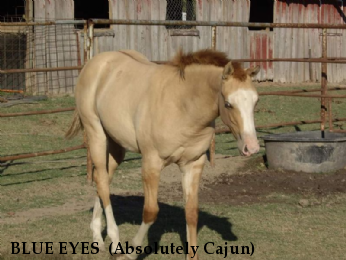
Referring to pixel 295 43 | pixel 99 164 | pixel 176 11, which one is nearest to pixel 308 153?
pixel 99 164

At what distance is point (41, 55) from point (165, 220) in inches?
415

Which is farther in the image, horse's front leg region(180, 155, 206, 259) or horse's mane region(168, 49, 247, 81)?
horse's front leg region(180, 155, 206, 259)

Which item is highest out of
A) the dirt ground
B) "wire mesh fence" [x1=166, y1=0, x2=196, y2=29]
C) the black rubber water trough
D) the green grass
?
"wire mesh fence" [x1=166, y1=0, x2=196, y2=29]

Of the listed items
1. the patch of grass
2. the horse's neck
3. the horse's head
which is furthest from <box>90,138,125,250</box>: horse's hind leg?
the horse's head

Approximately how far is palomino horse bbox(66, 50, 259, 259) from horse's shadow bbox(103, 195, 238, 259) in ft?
1.93

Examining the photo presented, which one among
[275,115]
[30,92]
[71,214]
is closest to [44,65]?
[30,92]

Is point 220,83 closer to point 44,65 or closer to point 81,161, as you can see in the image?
point 81,161

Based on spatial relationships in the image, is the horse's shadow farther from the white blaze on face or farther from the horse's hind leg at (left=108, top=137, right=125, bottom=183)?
the white blaze on face

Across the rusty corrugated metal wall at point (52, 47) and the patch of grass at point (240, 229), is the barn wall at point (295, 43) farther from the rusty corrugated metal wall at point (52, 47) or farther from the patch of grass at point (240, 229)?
the patch of grass at point (240, 229)

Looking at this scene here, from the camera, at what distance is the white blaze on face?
4.81 meters

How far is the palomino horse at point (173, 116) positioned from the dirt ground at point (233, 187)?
1.32 metres

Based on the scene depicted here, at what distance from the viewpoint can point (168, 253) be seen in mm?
5934

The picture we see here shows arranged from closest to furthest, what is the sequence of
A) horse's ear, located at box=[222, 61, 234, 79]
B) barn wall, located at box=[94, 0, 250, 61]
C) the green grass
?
horse's ear, located at box=[222, 61, 234, 79], the green grass, barn wall, located at box=[94, 0, 250, 61]

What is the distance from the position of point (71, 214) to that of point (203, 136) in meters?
2.32
